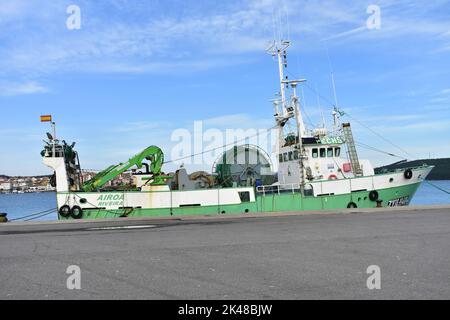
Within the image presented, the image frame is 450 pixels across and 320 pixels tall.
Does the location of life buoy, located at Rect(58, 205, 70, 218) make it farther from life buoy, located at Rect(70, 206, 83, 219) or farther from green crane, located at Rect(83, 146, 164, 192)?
green crane, located at Rect(83, 146, 164, 192)

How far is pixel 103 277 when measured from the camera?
8461 mm

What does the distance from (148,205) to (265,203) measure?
648 cm

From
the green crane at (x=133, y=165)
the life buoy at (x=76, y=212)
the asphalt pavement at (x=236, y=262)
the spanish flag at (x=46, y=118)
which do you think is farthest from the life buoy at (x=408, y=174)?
the spanish flag at (x=46, y=118)

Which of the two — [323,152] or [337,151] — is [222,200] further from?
[337,151]

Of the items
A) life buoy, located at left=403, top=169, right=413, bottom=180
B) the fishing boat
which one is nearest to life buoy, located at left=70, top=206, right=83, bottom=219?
the fishing boat

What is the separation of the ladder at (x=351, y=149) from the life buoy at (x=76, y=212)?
54.6 feet

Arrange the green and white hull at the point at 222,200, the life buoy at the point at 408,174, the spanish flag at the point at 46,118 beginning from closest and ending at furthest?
the green and white hull at the point at 222,200
the spanish flag at the point at 46,118
the life buoy at the point at 408,174

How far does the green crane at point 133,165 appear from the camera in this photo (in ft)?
98.6

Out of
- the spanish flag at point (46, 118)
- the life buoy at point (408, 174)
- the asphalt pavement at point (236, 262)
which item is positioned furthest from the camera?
the life buoy at point (408, 174)

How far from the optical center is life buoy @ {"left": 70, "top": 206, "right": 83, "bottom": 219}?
27750 mm

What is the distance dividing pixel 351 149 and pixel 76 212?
1714 cm

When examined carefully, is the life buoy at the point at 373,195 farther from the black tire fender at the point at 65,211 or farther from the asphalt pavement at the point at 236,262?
the black tire fender at the point at 65,211
